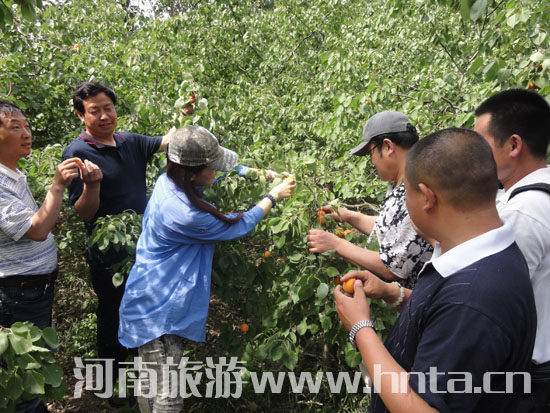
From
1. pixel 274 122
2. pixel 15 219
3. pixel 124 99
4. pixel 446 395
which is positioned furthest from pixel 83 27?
pixel 446 395

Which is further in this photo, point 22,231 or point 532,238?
point 22,231

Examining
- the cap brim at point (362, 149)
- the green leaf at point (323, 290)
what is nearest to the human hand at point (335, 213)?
the cap brim at point (362, 149)

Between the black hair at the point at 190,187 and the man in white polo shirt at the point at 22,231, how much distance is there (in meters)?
0.58

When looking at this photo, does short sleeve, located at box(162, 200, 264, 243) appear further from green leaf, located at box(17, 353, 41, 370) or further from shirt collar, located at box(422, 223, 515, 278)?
shirt collar, located at box(422, 223, 515, 278)

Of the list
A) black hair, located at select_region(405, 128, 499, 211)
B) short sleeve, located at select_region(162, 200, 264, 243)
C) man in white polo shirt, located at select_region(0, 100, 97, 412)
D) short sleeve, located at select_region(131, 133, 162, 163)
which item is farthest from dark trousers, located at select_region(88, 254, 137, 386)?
black hair, located at select_region(405, 128, 499, 211)

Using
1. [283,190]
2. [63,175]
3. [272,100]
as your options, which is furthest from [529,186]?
[272,100]

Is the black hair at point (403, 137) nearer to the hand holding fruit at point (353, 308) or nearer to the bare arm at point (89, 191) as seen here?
the hand holding fruit at point (353, 308)

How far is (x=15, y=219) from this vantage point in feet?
6.81

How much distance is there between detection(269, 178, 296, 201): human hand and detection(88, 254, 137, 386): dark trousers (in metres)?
1.28

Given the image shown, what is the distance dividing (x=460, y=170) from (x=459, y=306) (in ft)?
1.16

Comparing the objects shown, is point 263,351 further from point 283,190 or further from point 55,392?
point 55,392

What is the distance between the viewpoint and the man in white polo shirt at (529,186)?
1.29 m

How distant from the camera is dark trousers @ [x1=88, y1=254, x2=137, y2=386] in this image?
8.77 feet

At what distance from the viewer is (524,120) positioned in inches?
60.6
